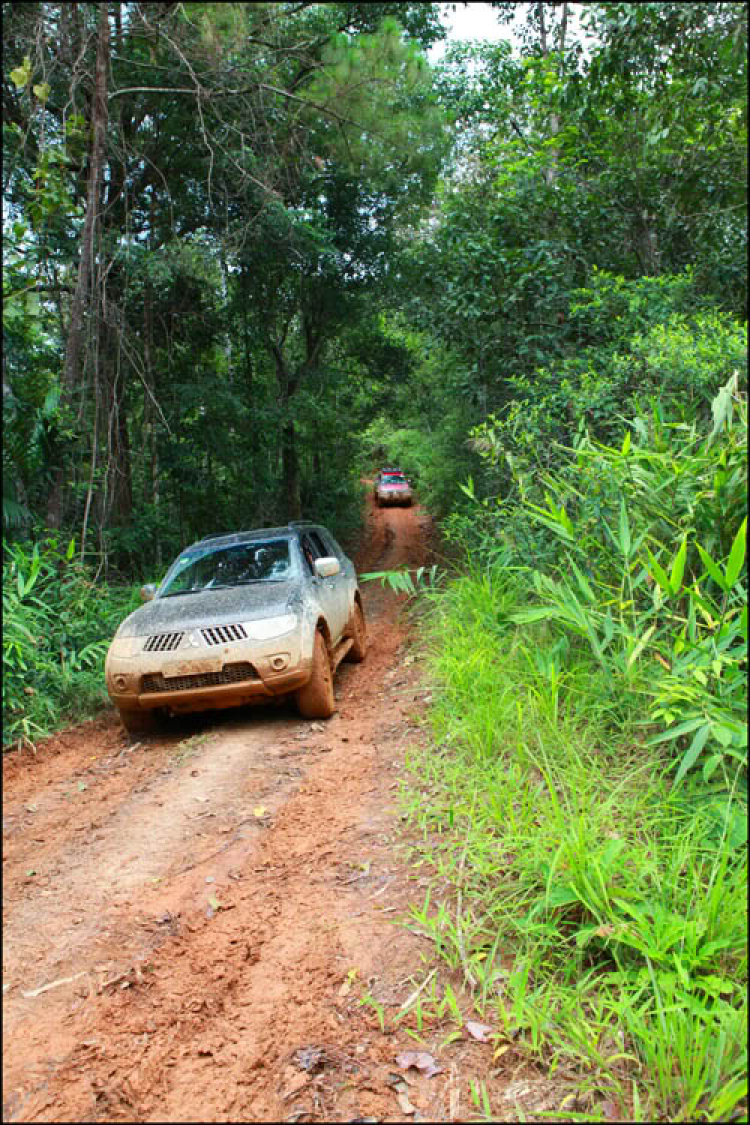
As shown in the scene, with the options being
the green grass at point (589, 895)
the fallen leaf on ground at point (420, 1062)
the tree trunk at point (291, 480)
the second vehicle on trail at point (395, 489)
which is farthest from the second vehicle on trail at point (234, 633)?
the second vehicle on trail at point (395, 489)

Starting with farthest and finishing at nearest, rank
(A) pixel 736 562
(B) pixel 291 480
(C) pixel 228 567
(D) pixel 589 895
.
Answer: (B) pixel 291 480, (C) pixel 228 567, (A) pixel 736 562, (D) pixel 589 895

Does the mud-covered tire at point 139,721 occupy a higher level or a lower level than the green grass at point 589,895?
higher

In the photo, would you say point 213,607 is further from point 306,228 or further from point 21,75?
point 306,228

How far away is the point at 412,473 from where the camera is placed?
80.9ft

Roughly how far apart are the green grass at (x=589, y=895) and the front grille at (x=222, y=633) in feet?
4.60

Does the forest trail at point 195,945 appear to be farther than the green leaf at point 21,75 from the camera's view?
No

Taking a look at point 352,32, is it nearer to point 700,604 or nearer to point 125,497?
point 700,604

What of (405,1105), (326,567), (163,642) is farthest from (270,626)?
(405,1105)

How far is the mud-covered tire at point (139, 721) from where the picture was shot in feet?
7.53

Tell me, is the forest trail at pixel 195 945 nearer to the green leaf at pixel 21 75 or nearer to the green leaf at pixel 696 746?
the green leaf at pixel 696 746

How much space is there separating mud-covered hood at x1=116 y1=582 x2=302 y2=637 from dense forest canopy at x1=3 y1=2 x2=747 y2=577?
0.41m

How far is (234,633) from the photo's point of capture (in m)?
4.41

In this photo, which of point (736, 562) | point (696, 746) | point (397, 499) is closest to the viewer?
point (696, 746)

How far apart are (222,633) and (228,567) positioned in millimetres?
1339
